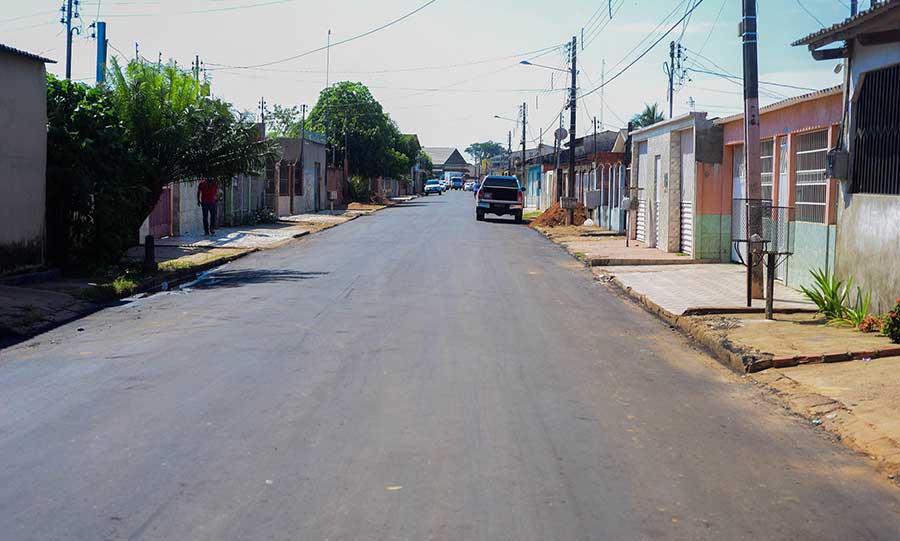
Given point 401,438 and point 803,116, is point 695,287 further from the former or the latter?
point 401,438

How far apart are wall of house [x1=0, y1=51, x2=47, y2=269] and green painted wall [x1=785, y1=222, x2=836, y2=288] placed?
40.8 ft

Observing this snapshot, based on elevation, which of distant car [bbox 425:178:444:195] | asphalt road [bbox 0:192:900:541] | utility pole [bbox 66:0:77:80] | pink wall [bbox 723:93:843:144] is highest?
utility pole [bbox 66:0:77:80]

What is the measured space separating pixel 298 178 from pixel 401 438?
4509 centimetres

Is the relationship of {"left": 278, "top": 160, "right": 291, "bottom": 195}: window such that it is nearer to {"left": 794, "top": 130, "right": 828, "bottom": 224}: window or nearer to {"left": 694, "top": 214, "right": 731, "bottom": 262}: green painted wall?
{"left": 694, "top": 214, "right": 731, "bottom": 262}: green painted wall

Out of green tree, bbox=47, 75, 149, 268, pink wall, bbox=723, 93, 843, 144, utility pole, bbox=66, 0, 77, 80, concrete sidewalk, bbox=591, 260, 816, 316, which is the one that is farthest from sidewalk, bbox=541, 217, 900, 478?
utility pole, bbox=66, 0, 77, 80

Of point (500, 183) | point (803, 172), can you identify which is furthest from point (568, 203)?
point (803, 172)

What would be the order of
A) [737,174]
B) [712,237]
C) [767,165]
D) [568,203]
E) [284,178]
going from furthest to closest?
[284,178] → [568,203] → [712,237] → [737,174] → [767,165]

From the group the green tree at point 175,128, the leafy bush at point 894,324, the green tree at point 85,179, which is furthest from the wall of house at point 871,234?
the green tree at point 85,179

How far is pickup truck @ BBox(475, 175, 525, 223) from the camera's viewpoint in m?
45.0

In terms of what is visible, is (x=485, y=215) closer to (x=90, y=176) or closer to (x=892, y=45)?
(x=90, y=176)

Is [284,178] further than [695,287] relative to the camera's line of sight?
Yes

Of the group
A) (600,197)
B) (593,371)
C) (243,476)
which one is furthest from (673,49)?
(243,476)

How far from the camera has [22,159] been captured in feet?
53.9

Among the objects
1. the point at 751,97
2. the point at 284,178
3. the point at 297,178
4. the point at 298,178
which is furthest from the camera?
the point at 298,178
